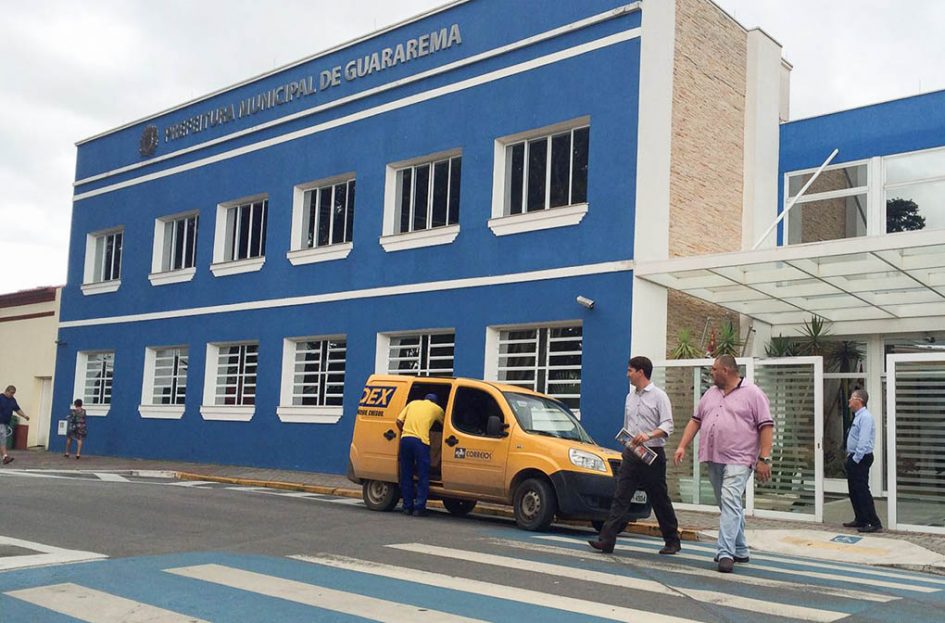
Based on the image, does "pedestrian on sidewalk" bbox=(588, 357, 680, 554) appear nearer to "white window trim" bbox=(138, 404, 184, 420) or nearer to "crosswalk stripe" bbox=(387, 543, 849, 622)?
"crosswalk stripe" bbox=(387, 543, 849, 622)

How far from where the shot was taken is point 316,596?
23.2 feet

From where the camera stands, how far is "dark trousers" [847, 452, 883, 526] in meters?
13.2

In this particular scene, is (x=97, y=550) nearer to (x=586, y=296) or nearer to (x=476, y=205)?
(x=586, y=296)

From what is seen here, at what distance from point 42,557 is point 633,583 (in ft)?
15.8

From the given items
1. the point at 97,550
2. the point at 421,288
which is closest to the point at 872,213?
the point at 421,288

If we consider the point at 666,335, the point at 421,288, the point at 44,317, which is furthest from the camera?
the point at 44,317

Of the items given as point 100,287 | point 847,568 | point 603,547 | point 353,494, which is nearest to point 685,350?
point 353,494

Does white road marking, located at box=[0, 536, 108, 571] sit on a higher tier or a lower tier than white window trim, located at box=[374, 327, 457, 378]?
lower

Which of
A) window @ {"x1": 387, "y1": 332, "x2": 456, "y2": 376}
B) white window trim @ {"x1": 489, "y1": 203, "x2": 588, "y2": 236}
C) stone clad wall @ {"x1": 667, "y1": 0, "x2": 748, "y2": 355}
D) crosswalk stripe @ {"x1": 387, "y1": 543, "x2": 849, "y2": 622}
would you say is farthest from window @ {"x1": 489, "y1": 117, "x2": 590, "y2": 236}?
crosswalk stripe @ {"x1": 387, "y1": 543, "x2": 849, "y2": 622}

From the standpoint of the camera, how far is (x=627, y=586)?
310 inches

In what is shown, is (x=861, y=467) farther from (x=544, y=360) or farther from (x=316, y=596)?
(x=316, y=596)

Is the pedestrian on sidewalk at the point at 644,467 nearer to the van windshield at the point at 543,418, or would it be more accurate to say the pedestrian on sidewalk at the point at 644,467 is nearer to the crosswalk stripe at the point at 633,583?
the crosswalk stripe at the point at 633,583

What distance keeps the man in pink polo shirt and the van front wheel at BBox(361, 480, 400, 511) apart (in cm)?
553

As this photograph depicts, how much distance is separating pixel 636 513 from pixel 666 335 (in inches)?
218
